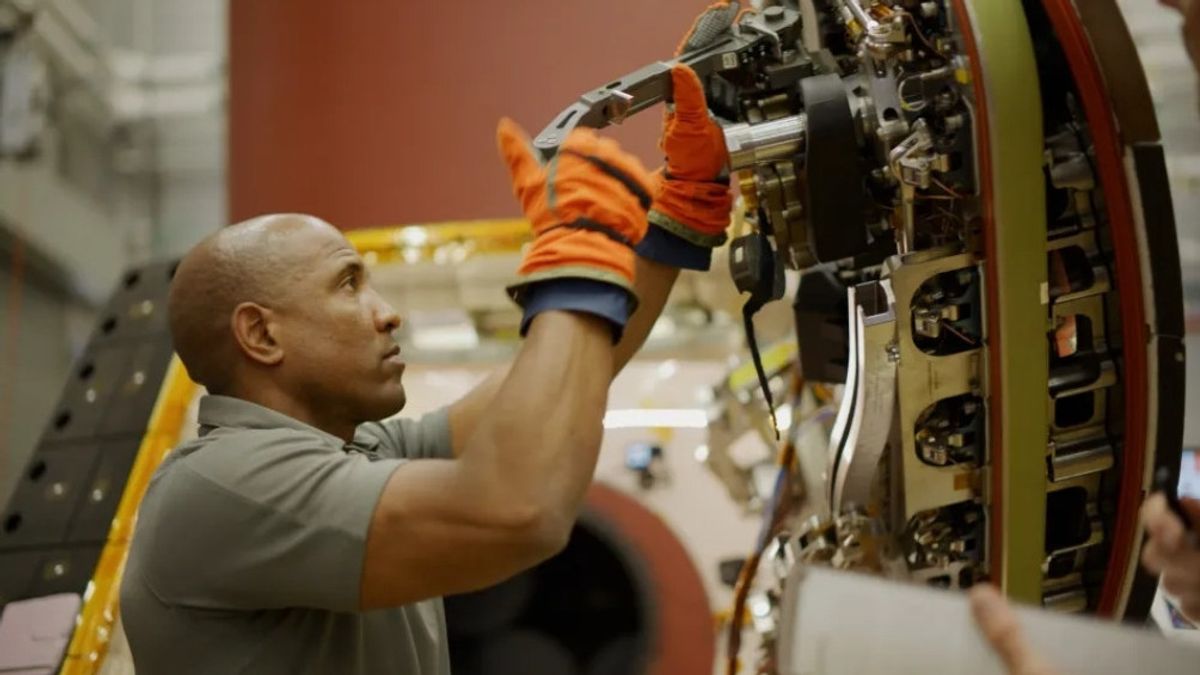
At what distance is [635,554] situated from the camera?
10.9 feet

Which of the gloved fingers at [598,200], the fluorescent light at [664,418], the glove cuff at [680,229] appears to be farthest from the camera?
the fluorescent light at [664,418]

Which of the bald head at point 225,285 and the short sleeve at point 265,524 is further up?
the bald head at point 225,285

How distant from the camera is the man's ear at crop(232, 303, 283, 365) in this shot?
1750mm

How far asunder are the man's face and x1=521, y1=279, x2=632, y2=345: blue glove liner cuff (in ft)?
1.13

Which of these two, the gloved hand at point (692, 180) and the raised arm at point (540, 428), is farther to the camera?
the gloved hand at point (692, 180)

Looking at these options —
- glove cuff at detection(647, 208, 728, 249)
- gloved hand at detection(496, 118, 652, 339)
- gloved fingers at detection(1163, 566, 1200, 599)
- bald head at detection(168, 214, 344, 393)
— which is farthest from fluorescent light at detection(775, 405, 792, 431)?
gloved fingers at detection(1163, 566, 1200, 599)

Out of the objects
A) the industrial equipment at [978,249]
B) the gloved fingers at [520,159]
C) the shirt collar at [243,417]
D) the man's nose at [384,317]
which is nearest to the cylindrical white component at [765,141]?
the industrial equipment at [978,249]

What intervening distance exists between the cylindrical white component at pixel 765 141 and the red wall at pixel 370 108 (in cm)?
167

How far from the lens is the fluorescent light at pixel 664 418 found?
11.0ft

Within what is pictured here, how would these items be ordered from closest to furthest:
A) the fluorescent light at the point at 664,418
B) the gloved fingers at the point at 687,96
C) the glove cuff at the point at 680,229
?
the gloved fingers at the point at 687,96, the glove cuff at the point at 680,229, the fluorescent light at the point at 664,418

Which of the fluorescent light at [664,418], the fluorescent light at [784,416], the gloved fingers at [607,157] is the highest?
the gloved fingers at [607,157]

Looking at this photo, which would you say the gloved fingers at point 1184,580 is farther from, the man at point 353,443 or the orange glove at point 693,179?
the orange glove at point 693,179

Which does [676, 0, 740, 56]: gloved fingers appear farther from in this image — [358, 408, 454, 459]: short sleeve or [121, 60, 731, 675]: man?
[358, 408, 454, 459]: short sleeve

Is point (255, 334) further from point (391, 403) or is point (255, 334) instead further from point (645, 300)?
point (645, 300)
